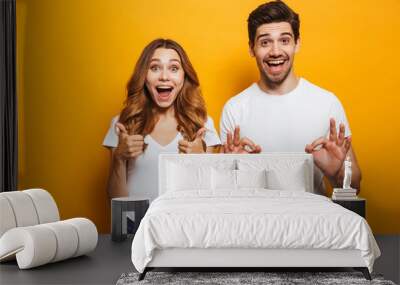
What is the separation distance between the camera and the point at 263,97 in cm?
710

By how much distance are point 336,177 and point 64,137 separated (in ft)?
10.3

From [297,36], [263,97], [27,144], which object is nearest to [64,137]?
[27,144]

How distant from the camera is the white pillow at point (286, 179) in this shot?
21.1 feet

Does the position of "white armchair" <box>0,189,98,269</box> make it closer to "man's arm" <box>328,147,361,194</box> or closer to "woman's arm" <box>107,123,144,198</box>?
"woman's arm" <box>107,123,144,198</box>

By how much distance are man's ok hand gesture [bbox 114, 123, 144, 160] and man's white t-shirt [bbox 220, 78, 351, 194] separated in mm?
1173

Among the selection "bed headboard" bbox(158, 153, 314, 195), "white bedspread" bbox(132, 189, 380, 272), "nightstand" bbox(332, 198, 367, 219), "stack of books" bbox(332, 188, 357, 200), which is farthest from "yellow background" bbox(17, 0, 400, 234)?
"white bedspread" bbox(132, 189, 380, 272)

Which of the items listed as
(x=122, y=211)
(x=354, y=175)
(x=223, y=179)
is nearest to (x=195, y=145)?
(x=223, y=179)

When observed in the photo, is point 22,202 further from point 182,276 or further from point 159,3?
point 159,3

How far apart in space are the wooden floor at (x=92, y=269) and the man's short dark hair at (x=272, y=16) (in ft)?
8.75

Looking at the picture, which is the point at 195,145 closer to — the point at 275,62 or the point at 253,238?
the point at 275,62

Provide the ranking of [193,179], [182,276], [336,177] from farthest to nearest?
[336,177]
[193,179]
[182,276]

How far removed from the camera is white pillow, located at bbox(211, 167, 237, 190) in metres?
6.32

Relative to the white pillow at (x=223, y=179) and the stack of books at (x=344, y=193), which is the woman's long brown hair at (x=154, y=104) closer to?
the white pillow at (x=223, y=179)

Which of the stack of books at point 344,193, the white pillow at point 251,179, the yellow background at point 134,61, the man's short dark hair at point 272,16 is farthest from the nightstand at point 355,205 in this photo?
the man's short dark hair at point 272,16
